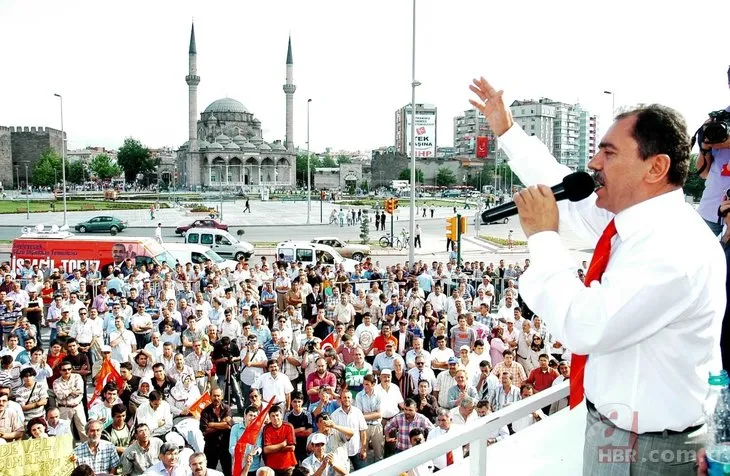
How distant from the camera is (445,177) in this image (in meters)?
130

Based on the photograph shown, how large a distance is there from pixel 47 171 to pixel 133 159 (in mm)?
22670

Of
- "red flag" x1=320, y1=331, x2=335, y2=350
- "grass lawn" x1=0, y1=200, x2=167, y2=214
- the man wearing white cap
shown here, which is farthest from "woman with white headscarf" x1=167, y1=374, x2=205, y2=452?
"grass lawn" x1=0, y1=200, x2=167, y2=214

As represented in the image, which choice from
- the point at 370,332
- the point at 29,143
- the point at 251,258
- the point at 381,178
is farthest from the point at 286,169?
the point at 370,332

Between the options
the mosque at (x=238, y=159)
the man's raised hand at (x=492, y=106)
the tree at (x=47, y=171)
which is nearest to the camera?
the man's raised hand at (x=492, y=106)

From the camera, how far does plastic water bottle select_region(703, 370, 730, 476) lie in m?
1.69

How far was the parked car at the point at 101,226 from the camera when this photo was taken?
42.2 meters

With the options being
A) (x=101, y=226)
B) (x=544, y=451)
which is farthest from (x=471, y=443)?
(x=101, y=226)

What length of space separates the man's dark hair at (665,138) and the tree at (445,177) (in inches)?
5073

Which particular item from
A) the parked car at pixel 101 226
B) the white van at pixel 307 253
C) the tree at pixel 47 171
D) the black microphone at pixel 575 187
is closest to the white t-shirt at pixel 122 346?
the black microphone at pixel 575 187

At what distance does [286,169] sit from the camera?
128375 millimetres

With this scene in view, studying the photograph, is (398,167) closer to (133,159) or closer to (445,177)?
(445,177)

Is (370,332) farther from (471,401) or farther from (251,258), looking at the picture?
(251,258)

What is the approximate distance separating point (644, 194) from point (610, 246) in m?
0.18

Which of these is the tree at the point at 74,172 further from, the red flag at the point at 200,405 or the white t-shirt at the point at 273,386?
the red flag at the point at 200,405
